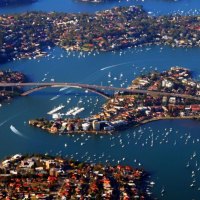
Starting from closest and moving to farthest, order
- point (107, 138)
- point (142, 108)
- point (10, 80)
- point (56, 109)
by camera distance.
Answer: point (107, 138)
point (142, 108)
point (56, 109)
point (10, 80)

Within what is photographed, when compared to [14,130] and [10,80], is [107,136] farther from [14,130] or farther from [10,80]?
[10,80]

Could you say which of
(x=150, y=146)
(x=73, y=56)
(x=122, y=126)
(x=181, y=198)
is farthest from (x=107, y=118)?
(x=73, y=56)

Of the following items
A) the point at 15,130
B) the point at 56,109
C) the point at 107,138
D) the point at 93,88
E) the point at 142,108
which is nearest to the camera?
the point at 107,138

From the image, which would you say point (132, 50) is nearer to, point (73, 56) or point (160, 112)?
point (73, 56)

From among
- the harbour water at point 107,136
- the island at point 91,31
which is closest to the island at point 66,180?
the harbour water at point 107,136

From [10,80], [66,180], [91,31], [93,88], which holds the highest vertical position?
[91,31]

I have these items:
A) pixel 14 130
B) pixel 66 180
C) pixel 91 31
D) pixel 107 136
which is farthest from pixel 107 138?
pixel 91 31

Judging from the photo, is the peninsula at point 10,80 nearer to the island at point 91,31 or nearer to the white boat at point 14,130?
the white boat at point 14,130
